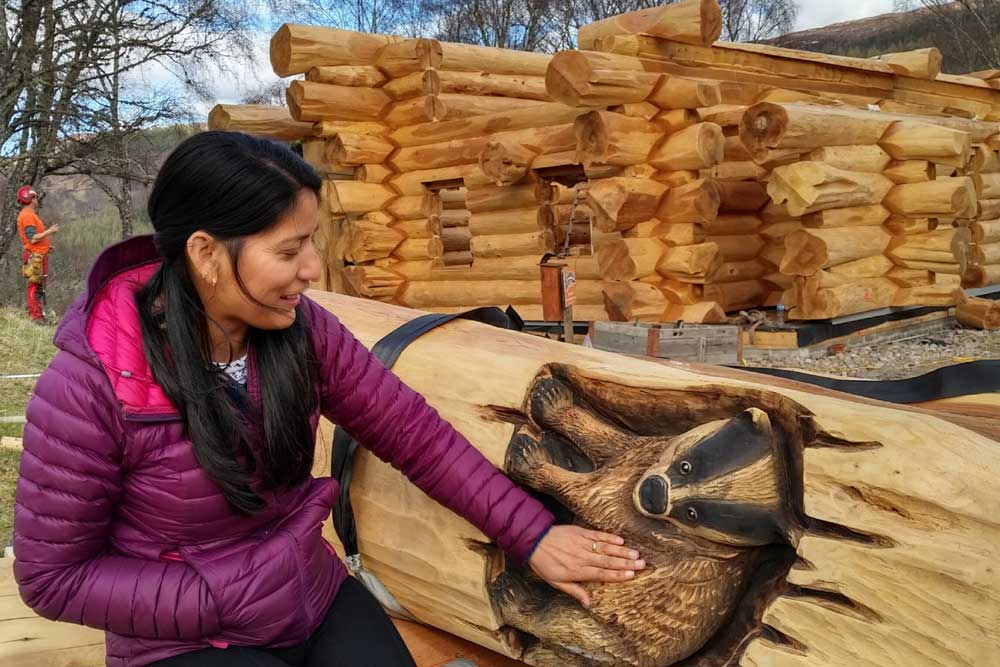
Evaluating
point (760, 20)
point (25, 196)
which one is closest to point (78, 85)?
point (25, 196)

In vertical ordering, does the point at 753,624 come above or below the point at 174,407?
below

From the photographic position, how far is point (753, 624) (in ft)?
5.26

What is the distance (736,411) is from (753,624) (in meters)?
0.41

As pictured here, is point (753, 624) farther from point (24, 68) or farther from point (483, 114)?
point (24, 68)

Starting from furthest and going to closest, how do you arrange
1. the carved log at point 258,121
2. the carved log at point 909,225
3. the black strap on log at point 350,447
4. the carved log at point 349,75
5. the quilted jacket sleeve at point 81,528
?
the carved log at point 258,121 → the carved log at point 349,75 → the carved log at point 909,225 → the black strap on log at point 350,447 → the quilted jacket sleeve at point 81,528

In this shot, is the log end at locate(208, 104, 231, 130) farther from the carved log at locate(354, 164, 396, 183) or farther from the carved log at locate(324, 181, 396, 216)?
the carved log at locate(354, 164, 396, 183)

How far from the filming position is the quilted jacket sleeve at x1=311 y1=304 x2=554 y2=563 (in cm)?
184

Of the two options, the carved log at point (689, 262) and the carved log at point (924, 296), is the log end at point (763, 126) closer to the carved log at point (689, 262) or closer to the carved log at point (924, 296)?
the carved log at point (689, 262)

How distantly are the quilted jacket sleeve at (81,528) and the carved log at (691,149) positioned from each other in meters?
A: 6.58

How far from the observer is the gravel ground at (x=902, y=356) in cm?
712

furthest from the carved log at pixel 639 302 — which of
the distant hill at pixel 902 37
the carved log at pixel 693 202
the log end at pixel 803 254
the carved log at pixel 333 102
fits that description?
the distant hill at pixel 902 37

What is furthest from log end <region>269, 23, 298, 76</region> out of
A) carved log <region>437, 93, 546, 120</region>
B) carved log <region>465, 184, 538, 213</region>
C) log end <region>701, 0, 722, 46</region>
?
log end <region>701, 0, 722, 46</region>

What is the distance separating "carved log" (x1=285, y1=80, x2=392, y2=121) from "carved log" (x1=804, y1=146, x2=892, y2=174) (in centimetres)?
518

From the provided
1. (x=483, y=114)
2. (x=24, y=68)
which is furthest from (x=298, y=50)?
(x=24, y=68)
